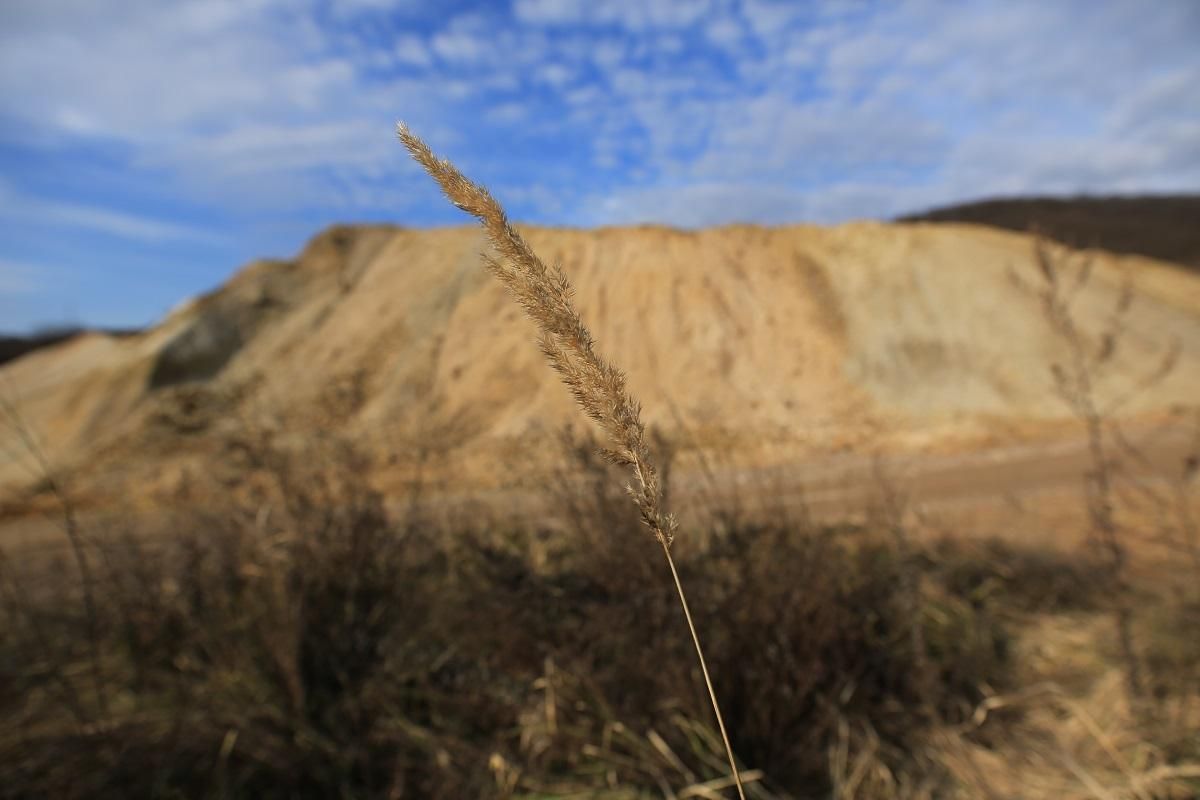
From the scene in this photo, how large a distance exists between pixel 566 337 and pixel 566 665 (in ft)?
8.72

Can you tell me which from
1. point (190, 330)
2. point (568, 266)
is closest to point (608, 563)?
point (568, 266)

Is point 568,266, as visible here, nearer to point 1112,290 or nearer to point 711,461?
point 1112,290

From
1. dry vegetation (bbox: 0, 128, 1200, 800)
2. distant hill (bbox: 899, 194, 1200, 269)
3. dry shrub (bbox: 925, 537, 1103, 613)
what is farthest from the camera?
distant hill (bbox: 899, 194, 1200, 269)

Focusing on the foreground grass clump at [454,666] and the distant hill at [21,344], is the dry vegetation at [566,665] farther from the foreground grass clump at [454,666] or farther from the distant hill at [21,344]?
the distant hill at [21,344]

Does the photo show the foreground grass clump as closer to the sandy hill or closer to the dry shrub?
the dry shrub

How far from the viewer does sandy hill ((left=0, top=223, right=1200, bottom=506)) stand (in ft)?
56.2

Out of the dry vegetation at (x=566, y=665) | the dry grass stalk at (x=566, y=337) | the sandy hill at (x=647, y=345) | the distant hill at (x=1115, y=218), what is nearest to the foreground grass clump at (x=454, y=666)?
the dry vegetation at (x=566, y=665)

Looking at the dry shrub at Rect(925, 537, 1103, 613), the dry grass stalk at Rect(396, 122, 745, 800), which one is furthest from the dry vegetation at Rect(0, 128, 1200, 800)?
the dry grass stalk at Rect(396, 122, 745, 800)

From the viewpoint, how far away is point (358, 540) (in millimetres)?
3699

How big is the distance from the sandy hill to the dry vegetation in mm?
10280

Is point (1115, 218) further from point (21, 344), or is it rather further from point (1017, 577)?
point (21, 344)

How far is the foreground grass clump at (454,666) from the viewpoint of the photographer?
3.08 m

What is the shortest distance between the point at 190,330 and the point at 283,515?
20.7 metres

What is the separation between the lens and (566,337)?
0.94 m
